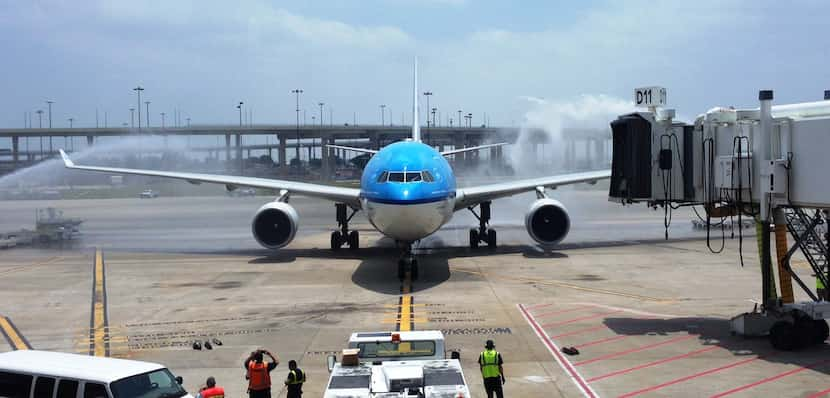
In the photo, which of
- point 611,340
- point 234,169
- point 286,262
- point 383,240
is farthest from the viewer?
point 234,169

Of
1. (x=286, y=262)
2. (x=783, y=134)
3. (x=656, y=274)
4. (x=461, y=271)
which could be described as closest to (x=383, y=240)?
(x=286, y=262)

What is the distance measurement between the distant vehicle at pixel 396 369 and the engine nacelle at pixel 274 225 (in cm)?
2114

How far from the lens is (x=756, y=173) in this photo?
57.7 ft

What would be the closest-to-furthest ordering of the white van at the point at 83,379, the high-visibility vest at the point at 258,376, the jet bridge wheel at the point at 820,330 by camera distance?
the white van at the point at 83,379
the high-visibility vest at the point at 258,376
the jet bridge wheel at the point at 820,330

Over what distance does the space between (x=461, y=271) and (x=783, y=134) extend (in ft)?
47.5

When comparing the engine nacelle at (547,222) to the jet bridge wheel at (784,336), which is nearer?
the jet bridge wheel at (784,336)

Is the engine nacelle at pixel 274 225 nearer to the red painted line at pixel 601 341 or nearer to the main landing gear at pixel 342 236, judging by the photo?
the main landing gear at pixel 342 236

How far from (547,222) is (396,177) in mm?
8874

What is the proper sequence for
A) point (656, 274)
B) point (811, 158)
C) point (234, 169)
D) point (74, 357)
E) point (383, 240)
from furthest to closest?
1. point (234, 169)
2. point (383, 240)
3. point (656, 274)
4. point (811, 158)
5. point (74, 357)

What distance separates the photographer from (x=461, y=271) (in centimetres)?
2945

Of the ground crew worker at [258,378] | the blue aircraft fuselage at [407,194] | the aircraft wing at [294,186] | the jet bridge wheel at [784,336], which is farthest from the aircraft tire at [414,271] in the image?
the ground crew worker at [258,378]

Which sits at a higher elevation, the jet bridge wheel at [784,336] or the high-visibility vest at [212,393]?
the high-visibility vest at [212,393]

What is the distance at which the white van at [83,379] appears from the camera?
10.7m

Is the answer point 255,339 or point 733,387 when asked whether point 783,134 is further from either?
point 255,339
